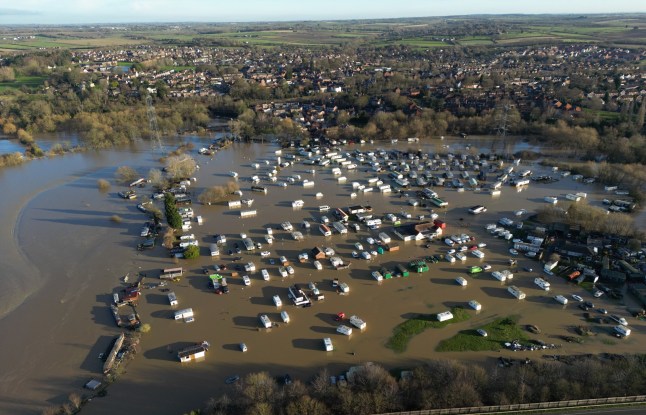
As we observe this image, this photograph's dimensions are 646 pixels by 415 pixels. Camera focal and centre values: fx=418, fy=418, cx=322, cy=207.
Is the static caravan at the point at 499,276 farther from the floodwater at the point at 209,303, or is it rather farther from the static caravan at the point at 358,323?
the static caravan at the point at 358,323

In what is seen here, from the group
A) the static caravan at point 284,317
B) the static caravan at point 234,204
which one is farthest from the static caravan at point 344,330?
the static caravan at point 234,204

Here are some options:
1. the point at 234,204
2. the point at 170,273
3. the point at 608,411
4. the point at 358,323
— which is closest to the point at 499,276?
the point at 358,323

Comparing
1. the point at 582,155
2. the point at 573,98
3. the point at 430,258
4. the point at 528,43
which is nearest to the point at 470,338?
the point at 430,258

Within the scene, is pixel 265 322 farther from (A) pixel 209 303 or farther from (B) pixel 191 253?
(B) pixel 191 253

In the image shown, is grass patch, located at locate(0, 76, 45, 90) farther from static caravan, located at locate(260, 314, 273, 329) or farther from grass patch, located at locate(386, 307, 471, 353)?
grass patch, located at locate(386, 307, 471, 353)

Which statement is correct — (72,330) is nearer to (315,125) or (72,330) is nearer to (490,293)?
(490,293)
